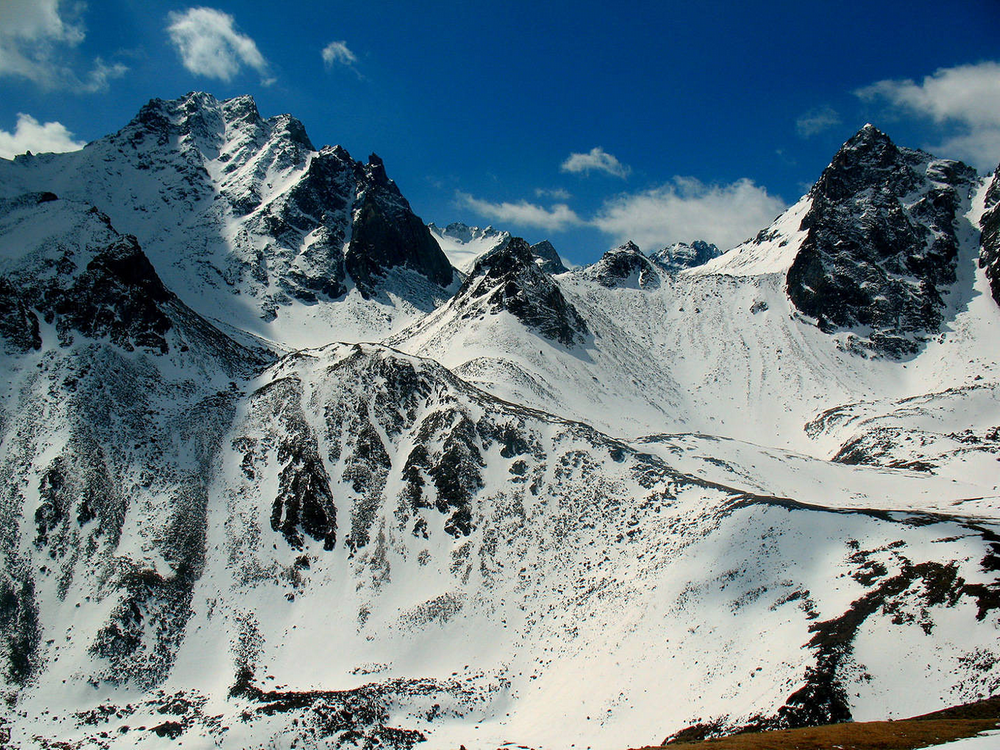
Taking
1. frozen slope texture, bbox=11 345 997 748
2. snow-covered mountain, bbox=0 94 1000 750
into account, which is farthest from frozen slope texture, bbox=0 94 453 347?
frozen slope texture, bbox=11 345 997 748

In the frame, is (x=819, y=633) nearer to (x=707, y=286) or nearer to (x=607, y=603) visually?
(x=607, y=603)

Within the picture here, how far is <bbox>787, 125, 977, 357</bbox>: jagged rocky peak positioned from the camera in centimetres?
13938

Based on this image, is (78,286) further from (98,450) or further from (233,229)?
(233,229)

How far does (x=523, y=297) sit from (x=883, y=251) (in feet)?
328

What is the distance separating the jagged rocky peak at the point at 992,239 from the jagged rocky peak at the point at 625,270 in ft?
258

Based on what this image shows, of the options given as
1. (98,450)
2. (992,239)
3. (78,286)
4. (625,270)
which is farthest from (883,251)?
(78,286)

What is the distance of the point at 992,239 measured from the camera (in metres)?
147

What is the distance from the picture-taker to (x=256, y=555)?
182ft

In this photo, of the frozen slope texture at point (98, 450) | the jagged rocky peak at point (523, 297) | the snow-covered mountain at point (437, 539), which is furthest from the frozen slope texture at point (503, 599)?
the jagged rocky peak at point (523, 297)

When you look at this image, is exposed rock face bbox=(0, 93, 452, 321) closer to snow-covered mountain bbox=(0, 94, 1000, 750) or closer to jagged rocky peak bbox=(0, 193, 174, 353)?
snow-covered mountain bbox=(0, 94, 1000, 750)

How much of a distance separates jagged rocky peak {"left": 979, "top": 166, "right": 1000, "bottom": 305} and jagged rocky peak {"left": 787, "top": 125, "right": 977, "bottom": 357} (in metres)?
6.24

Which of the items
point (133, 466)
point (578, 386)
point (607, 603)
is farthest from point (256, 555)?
point (578, 386)

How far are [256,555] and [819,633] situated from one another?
47158mm

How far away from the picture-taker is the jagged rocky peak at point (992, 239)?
461 feet
